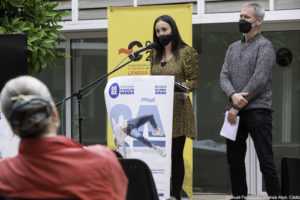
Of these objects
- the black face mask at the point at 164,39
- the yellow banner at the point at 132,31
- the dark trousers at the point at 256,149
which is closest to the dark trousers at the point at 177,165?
the dark trousers at the point at 256,149

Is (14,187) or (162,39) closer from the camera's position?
(14,187)

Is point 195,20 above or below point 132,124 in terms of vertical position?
above

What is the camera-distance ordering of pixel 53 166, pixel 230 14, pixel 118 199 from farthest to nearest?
pixel 230 14 → pixel 118 199 → pixel 53 166

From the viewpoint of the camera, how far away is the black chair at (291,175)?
237 centimetres

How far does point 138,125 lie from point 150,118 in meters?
0.11

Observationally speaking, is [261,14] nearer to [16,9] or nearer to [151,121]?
[151,121]

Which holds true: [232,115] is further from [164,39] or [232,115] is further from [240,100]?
[164,39]

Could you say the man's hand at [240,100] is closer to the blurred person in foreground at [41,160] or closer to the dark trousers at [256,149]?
the dark trousers at [256,149]

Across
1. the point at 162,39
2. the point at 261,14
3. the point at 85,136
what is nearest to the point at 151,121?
the point at 162,39

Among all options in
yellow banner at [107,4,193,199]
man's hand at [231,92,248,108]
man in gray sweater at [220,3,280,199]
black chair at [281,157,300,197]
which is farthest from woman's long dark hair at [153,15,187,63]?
black chair at [281,157,300,197]

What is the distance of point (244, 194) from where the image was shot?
409cm

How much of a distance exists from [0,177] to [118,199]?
16.3 inches

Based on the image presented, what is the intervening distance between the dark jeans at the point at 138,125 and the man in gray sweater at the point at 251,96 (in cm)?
63

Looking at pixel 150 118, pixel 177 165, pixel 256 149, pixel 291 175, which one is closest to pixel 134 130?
pixel 150 118
